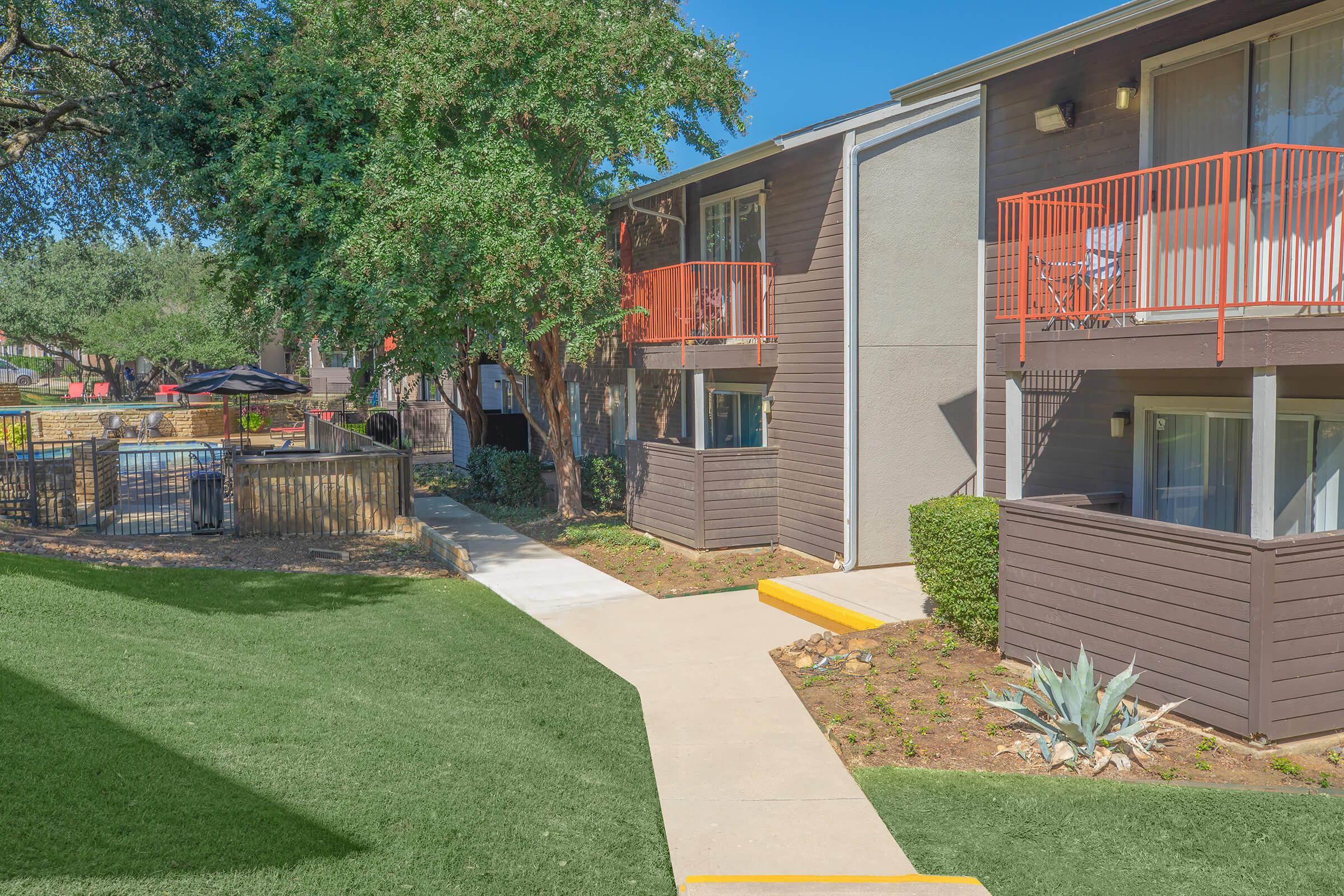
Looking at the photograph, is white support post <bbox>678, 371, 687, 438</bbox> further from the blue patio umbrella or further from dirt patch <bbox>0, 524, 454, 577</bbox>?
the blue patio umbrella

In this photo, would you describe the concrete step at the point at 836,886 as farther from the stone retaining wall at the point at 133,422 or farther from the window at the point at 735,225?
the stone retaining wall at the point at 133,422

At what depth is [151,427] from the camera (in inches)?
1257

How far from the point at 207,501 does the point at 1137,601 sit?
40.3 ft

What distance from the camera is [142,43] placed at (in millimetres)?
13617

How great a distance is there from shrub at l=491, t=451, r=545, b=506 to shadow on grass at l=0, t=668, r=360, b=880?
12.6m

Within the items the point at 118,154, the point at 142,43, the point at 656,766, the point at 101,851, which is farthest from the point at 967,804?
the point at 142,43

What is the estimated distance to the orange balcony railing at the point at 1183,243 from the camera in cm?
666

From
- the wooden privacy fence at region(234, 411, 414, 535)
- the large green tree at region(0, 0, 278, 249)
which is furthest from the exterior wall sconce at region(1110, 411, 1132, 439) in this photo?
the large green tree at region(0, 0, 278, 249)

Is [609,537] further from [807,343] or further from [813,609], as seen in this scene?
[813,609]

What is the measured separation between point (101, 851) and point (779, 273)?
10627mm

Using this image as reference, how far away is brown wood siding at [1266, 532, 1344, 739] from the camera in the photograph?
5910mm

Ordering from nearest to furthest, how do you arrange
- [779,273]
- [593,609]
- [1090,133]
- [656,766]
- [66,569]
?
[656,766] < [1090,133] < [66,569] < [593,609] < [779,273]

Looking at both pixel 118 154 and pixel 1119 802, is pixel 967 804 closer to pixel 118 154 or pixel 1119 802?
pixel 1119 802

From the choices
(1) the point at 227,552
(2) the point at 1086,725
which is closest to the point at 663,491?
(1) the point at 227,552
